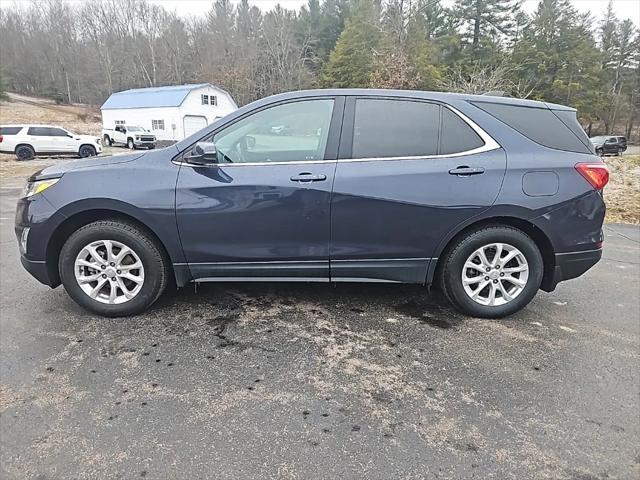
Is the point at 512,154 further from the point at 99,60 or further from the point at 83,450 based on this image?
Answer: the point at 99,60

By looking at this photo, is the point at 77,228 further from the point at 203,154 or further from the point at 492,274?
the point at 492,274

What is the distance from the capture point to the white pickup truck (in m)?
28.6

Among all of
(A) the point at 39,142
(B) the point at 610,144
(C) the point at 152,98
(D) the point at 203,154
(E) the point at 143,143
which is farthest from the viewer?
(C) the point at 152,98

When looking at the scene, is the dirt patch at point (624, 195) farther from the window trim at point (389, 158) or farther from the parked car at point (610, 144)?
the parked car at point (610, 144)

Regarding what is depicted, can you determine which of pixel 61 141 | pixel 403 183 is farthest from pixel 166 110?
pixel 403 183

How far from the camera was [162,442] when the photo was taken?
2125mm

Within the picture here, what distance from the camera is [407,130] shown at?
3.36 m

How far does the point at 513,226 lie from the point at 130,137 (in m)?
29.9

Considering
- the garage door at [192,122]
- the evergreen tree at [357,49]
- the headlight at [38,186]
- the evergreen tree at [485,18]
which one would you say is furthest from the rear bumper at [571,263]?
the evergreen tree at [485,18]

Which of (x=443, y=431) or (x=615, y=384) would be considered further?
(x=615, y=384)

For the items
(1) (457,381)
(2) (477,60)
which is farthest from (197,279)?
(2) (477,60)

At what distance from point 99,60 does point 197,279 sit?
71297 millimetres

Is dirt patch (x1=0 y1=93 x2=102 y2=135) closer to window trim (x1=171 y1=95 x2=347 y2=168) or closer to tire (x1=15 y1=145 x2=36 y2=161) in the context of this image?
tire (x1=15 y1=145 x2=36 y2=161)

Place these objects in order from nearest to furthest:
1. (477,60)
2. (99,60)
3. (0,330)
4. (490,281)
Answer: (0,330) → (490,281) → (477,60) → (99,60)
